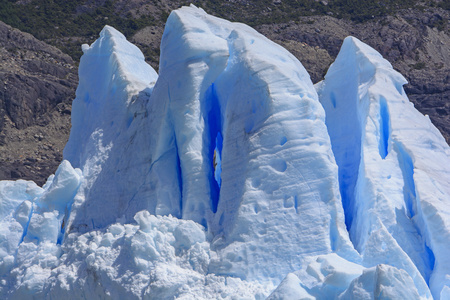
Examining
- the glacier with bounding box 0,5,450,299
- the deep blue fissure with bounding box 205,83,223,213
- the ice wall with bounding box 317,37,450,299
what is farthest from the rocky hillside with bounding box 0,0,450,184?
the ice wall with bounding box 317,37,450,299

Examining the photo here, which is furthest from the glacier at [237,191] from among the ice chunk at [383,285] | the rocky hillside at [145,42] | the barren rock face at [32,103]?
the barren rock face at [32,103]

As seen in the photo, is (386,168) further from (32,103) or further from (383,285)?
(32,103)

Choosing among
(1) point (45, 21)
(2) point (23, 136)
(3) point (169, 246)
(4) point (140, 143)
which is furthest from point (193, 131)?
(1) point (45, 21)

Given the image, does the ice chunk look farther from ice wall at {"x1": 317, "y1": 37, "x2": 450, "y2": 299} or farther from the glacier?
ice wall at {"x1": 317, "y1": 37, "x2": 450, "y2": 299}

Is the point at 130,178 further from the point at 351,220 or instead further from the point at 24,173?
the point at 24,173

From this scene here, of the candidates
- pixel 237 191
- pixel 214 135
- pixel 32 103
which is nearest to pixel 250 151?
pixel 237 191

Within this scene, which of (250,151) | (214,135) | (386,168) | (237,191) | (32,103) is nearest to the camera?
(237,191)
